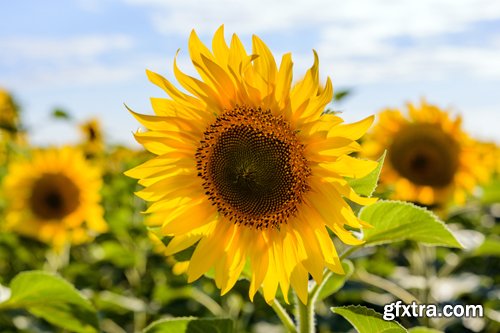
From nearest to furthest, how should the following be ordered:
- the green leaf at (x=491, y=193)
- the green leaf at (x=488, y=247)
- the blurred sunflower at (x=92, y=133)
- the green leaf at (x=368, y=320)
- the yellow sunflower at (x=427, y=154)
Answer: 1. the green leaf at (x=368, y=320)
2. the green leaf at (x=488, y=247)
3. the green leaf at (x=491, y=193)
4. the yellow sunflower at (x=427, y=154)
5. the blurred sunflower at (x=92, y=133)

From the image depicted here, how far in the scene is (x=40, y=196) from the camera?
532cm

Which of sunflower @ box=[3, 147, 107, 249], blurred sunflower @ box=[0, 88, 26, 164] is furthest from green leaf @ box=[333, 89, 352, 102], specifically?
blurred sunflower @ box=[0, 88, 26, 164]

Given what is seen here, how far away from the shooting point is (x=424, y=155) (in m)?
4.28

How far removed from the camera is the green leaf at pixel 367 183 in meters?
1.71

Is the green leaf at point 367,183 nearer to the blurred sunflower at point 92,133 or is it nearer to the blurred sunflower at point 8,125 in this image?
the blurred sunflower at point 8,125

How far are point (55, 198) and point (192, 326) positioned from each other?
358 cm

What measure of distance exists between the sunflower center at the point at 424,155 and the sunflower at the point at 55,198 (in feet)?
7.60

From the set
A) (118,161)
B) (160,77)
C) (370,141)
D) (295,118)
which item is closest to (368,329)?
(295,118)

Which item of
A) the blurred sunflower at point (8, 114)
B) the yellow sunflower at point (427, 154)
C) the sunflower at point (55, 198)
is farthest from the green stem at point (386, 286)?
the blurred sunflower at point (8, 114)

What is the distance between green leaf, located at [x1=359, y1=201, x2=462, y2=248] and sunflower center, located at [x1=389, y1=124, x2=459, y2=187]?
8.33 ft

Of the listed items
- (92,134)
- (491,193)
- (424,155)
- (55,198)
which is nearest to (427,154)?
(424,155)

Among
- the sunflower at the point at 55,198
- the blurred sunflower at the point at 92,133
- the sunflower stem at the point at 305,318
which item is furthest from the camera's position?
the blurred sunflower at the point at 92,133

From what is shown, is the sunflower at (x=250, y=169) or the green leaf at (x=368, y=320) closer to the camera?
the green leaf at (x=368, y=320)

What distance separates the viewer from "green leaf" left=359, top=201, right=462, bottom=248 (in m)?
1.80
